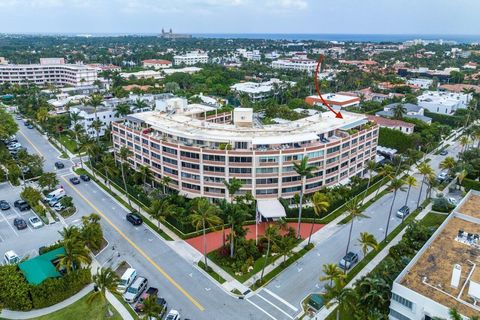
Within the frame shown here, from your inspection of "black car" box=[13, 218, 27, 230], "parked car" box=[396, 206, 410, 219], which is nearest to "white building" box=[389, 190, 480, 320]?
"parked car" box=[396, 206, 410, 219]

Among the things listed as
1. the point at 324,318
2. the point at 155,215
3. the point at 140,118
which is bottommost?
the point at 324,318

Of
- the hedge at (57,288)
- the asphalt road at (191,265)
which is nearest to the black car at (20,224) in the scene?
the asphalt road at (191,265)

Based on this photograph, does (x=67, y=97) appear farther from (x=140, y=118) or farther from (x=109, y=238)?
(x=109, y=238)

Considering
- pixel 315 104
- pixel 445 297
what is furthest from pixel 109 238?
pixel 315 104

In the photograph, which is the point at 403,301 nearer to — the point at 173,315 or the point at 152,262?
the point at 173,315

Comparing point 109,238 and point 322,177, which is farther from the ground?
point 322,177

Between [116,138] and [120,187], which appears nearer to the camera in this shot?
[120,187]

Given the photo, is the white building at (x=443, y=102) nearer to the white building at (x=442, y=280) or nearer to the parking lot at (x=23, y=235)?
the white building at (x=442, y=280)
